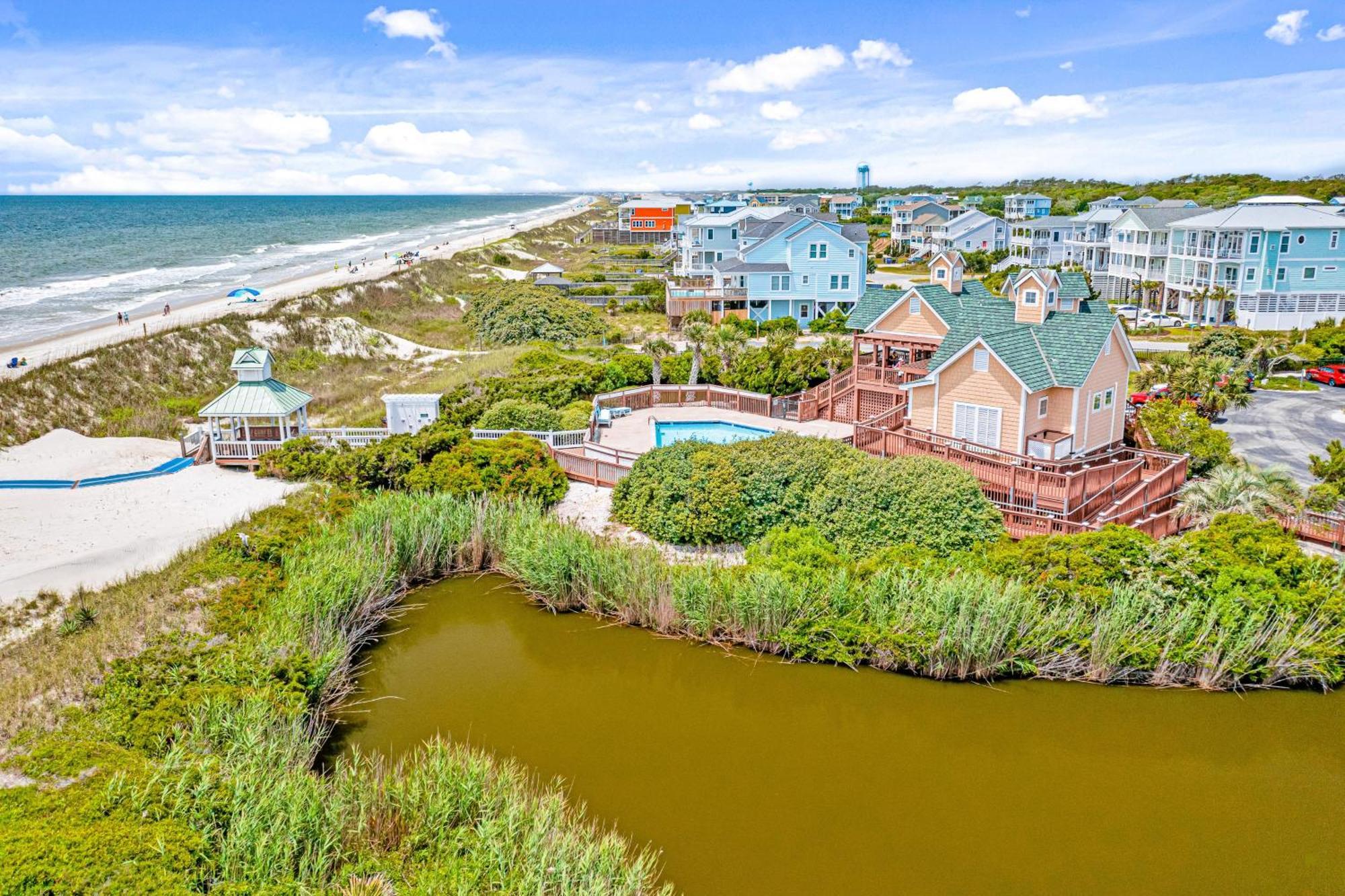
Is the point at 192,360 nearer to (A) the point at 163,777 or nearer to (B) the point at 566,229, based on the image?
(A) the point at 163,777

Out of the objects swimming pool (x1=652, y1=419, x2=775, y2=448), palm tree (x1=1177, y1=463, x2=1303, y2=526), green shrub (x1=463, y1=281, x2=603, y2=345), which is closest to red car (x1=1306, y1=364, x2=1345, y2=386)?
palm tree (x1=1177, y1=463, x2=1303, y2=526)

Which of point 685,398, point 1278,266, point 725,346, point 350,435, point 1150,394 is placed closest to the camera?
point 350,435

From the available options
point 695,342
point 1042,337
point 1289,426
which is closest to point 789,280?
point 695,342

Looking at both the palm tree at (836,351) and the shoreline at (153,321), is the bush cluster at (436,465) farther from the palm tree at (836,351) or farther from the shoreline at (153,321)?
the shoreline at (153,321)

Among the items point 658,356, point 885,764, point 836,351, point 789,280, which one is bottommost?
point 885,764

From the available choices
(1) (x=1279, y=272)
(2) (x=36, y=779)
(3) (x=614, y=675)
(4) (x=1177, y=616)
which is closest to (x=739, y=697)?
(3) (x=614, y=675)

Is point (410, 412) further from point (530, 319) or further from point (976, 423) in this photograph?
point (530, 319)

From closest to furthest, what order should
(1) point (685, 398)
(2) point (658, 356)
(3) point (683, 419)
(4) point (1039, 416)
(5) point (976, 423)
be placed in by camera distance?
(4) point (1039, 416)
(5) point (976, 423)
(3) point (683, 419)
(1) point (685, 398)
(2) point (658, 356)
